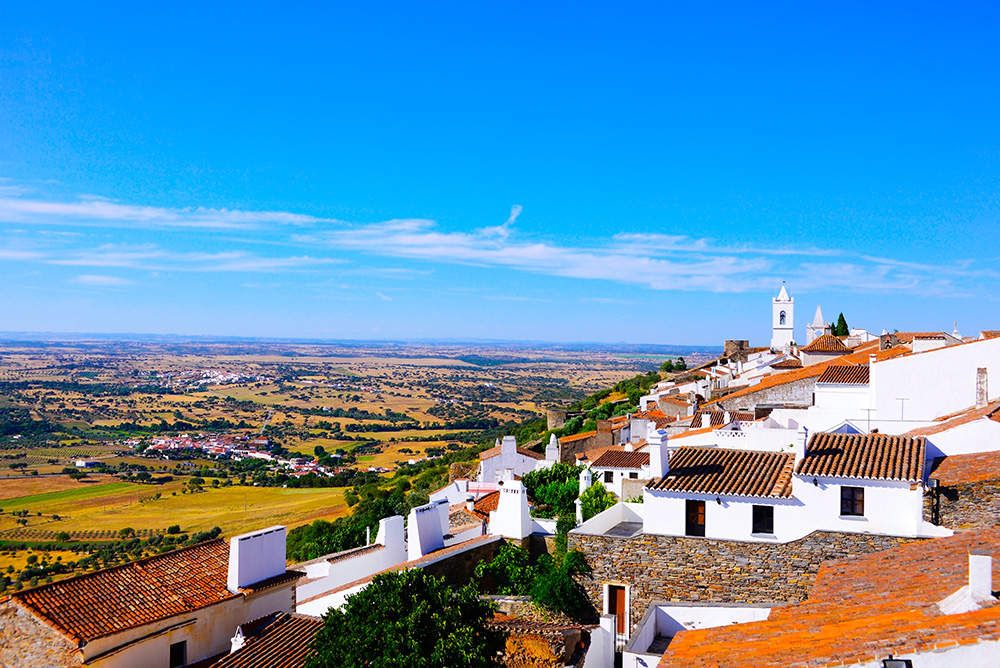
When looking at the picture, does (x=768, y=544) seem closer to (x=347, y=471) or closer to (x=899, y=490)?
(x=899, y=490)

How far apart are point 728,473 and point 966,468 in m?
4.60

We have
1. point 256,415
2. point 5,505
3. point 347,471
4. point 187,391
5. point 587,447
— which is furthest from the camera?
point 187,391

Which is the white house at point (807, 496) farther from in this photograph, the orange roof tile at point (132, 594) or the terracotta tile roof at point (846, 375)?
the terracotta tile roof at point (846, 375)

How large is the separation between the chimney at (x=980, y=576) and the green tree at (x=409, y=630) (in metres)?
5.47

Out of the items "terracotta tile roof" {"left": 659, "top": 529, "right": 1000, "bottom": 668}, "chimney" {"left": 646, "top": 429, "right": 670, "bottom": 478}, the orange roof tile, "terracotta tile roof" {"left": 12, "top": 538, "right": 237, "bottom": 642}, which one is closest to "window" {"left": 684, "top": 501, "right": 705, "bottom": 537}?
"chimney" {"left": 646, "top": 429, "right": 670, "bottom": 478}

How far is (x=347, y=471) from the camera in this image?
8031cm

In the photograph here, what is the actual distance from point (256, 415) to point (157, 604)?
139m

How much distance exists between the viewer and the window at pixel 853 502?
1352 centimetres

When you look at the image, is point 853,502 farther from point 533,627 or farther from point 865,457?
point 533,627

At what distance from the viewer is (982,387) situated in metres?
21.8

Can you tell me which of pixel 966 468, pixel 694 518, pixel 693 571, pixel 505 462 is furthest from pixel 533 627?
pixel 505 462

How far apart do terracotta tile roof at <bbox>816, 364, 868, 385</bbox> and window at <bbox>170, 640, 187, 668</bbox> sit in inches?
898

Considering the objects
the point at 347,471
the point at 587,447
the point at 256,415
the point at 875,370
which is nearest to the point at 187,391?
the point at 256,415

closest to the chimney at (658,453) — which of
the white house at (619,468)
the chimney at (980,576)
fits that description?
the chimney at (980,576)
